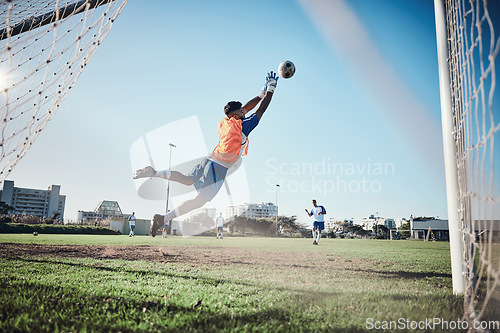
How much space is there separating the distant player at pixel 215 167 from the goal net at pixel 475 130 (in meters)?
3.31

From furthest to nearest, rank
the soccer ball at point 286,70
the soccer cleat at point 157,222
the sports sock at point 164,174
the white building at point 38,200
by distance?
the white building at point 38,200 < the soccer ball at point 286,70 < the soccer cleat at point 157,222 < the sports sock at point 164,174

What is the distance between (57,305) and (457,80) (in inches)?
215

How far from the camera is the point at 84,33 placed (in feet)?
15.7

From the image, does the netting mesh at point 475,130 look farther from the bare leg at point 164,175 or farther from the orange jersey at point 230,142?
the bare leg at point 164,175

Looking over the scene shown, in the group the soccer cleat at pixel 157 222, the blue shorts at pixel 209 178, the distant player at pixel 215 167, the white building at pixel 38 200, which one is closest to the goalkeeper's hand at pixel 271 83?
the distant player at pixel 215 167

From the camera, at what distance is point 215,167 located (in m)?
5.21

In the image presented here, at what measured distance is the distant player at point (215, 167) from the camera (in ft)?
16.9

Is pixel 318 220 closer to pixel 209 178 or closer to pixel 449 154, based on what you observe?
pixel 209 178

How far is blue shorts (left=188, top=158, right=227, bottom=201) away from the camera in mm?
5152

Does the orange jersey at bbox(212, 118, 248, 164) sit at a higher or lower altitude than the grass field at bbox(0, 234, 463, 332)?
higher

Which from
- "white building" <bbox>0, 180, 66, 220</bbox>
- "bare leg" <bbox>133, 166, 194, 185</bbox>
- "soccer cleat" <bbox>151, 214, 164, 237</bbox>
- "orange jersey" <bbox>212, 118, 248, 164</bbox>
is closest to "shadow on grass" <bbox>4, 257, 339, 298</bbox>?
"soccer cleat" <bbox>151, 214, 164, 237</bbox>

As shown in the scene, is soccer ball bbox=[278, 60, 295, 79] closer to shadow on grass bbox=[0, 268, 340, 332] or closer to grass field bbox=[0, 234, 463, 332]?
grass field bbox=[0, 234, 463, 332]

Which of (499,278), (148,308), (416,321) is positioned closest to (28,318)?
(148,308)

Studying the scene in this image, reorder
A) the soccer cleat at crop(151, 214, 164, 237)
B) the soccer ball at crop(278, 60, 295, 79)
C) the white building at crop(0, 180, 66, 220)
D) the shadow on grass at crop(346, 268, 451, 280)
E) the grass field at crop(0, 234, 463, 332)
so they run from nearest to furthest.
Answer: the grass field at crop(0, 234, 463, 332), the shadow on grass at crop(346, 268, 451, 280), the soccer cleat at crop(151, 214, 164, 237), the soccer ball at crop(278, 60, 295, 79), the white building at crop(0, 180, 66, 220)
